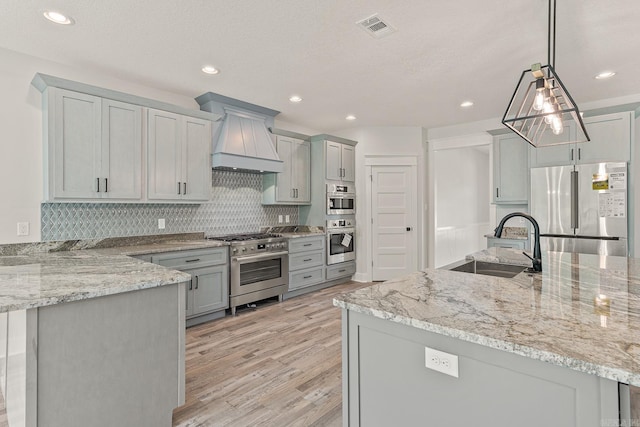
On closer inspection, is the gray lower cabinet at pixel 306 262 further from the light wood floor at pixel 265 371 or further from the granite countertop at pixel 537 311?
the granite countertop at pixel 537 311

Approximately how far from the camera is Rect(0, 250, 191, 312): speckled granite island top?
4.92 ft

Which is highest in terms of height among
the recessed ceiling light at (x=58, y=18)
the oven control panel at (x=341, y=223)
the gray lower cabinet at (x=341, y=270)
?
the recessed ceiling light at (x=58, y=18)

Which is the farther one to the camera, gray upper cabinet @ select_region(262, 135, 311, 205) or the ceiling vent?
gray upper cabinet @ select_region(262, 135, 311, 205)

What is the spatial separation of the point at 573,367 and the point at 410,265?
16.0ft

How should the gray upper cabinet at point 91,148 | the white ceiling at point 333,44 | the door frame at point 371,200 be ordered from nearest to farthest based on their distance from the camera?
the white ceiling at point 333,44 < the gray upper cabinet at point 91,148 < the door frame at point 371,200

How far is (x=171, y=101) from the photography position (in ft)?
12.9

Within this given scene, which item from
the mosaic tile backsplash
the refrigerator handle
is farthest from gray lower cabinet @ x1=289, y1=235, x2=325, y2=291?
the refrigerator handle

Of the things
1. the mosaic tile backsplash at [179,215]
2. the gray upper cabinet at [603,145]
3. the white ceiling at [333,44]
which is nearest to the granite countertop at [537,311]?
the white ceiling at [333,44]

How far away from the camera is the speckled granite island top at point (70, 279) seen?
150 centimetres

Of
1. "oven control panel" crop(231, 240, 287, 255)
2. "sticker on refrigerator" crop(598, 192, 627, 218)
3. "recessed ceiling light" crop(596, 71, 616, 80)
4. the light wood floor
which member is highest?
"recessed ceiling light" crop(596, 71, 616, 80)

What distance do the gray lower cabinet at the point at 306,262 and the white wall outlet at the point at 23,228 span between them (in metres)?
2.76

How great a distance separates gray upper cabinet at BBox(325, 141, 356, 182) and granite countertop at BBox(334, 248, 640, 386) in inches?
137

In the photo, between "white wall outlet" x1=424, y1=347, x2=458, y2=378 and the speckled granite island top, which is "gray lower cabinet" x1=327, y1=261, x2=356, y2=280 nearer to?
the speckled granite island top

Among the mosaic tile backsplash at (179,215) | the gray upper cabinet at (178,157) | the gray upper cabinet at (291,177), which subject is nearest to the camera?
the mosaic tile backsplash at (179,215)
